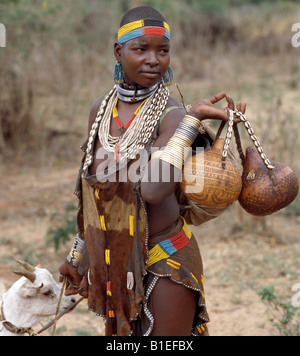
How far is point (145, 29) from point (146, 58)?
0.12 m

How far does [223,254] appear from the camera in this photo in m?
5.34

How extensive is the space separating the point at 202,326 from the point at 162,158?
0.93 metres

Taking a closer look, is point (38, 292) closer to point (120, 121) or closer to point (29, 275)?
point (29, 275)

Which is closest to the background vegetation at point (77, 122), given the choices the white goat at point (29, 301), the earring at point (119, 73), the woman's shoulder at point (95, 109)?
the white goat at point (29, 301)

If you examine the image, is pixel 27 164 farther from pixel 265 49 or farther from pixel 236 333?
pixel 265 49

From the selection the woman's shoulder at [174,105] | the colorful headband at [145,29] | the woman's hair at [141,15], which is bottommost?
the woman's shoulder at [174,105]

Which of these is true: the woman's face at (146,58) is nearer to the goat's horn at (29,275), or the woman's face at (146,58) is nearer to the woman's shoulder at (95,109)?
the woman's shoulder at (95,109)

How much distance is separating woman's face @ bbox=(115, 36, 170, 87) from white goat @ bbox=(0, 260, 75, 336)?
115 centimetres

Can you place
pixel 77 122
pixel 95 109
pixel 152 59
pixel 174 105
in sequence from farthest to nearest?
pixel 77 122, pixel 95 109, pixel 174 105, pixel 152 59

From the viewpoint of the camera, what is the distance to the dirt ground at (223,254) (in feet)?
13.6

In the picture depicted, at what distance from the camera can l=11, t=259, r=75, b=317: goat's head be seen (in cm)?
264

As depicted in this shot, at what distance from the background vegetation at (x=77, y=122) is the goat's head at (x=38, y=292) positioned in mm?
1414

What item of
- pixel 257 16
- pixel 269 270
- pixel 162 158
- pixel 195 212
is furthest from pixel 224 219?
pixel 257 16

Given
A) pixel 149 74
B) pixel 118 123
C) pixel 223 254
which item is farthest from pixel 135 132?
pixel 223 254
